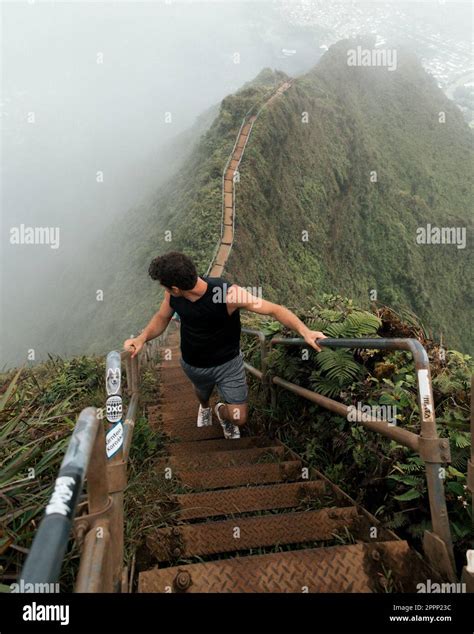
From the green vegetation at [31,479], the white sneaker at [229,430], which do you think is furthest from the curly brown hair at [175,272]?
the white sneaker at [229,430]

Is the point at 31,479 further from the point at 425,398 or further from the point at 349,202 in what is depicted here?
the point at 349,202

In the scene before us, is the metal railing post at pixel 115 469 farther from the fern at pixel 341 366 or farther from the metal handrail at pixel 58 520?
the fern at pixel 341 366

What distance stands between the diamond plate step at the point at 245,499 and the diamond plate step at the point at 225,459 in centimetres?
63

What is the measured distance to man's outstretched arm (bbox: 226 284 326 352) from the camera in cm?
296

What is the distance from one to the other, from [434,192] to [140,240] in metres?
30.0

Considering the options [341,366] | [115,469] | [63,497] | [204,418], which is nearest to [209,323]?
[341,366]

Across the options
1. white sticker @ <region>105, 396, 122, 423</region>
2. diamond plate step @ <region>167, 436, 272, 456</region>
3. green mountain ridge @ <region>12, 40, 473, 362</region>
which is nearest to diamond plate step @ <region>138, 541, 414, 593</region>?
white sticker @ <region>105, 396, 122, 423</region>

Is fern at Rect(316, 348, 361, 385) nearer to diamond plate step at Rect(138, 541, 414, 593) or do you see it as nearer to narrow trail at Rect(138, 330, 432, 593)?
narrow trail at Rect(138, 330, 432, 593)

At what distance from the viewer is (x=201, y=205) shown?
2322 cm

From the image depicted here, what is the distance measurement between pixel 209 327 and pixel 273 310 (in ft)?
1.82

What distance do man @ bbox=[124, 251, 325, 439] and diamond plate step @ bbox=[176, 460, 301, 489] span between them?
2.22ft

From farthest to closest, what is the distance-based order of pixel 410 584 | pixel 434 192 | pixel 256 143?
pixel 434 192, pixel 256 143, pixel 410 584
